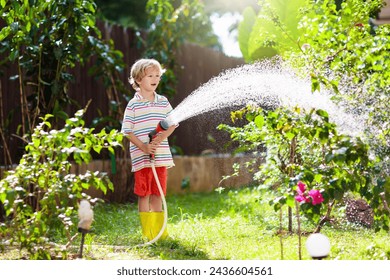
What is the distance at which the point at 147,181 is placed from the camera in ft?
13.1

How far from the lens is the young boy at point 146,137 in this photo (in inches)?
153

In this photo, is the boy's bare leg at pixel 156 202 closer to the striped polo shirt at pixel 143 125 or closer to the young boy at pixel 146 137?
the young boy at pixel 146 137

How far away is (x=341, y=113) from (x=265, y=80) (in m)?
0.63

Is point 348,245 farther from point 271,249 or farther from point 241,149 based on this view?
point 241,149

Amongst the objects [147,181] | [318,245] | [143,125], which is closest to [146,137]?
[143,125]

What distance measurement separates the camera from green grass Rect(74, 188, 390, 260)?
11.3ft

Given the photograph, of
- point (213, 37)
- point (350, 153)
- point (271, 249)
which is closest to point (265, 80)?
point (271, 249)

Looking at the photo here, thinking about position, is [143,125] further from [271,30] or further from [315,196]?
[271,30]

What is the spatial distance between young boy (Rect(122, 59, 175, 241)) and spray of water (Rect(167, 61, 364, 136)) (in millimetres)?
142

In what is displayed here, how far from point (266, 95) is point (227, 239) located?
83cm

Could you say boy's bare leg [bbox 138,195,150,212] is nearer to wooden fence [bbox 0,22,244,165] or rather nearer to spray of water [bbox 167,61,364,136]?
spray of water [bbox 167,61,364,136]

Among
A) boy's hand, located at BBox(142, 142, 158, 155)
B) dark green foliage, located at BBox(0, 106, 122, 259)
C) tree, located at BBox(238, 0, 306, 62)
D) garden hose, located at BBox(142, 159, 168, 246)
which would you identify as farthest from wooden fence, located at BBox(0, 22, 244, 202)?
dark green foliage, located at BBox(0, 106, 122, 259)

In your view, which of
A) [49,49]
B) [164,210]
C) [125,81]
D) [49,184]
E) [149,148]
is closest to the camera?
[49,184]

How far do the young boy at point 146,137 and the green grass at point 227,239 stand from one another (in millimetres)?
163
